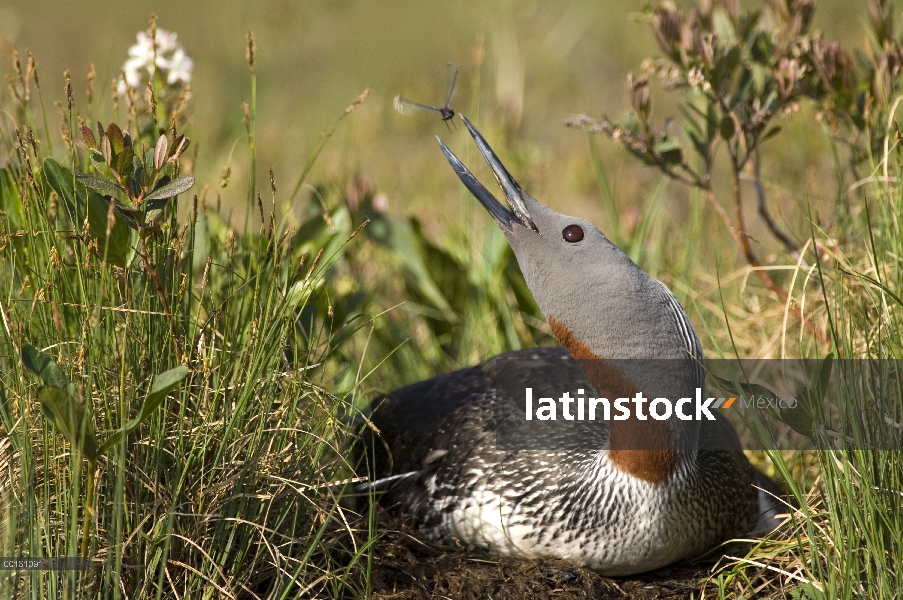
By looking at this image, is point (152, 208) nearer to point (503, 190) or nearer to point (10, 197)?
point (10, 197)

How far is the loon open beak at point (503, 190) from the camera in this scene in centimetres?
271

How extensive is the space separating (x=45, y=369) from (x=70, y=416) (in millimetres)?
144

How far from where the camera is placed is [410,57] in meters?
10.7

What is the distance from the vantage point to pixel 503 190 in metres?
2.75

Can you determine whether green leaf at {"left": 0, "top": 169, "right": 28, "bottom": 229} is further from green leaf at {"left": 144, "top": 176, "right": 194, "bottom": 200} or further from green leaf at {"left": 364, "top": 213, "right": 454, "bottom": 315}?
green leaf at {"left": 364, "top": 213, "right": 454, "bottom": 315}

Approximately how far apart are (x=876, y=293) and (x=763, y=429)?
2.84 ft

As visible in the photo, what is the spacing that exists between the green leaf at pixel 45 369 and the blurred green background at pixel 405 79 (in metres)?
2.12

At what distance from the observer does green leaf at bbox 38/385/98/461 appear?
5.97 feet

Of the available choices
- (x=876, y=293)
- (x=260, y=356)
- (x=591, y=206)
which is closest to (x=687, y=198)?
(x=591, y=206)

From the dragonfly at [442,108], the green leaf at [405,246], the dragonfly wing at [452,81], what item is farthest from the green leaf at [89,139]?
the green leaf at [405,246]

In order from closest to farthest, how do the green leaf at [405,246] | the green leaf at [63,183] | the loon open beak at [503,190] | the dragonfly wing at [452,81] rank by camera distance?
the green leaf at [63,183] < the loon open beak at [503,190] < the dragonfly wing at [452,81] < the green leaf at [405,246]

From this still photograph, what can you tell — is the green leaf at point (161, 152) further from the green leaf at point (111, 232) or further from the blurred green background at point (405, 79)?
the blurred green background at point (405, 79)

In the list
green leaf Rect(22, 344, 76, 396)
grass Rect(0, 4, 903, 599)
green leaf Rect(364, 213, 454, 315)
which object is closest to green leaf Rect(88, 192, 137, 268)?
grass Rect(0, 4, 903, 599)

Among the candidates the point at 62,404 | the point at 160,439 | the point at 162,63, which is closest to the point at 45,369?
the point at 62,404
